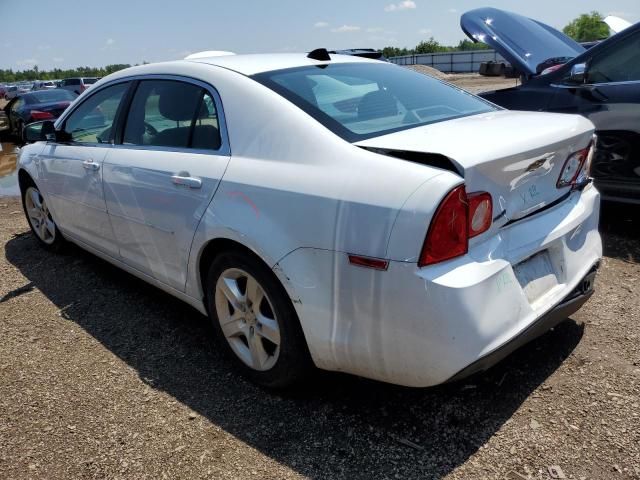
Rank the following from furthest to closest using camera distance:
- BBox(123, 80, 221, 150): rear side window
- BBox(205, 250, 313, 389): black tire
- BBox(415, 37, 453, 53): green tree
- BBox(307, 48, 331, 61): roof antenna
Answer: BBox(415, 37, 453, 53): green tree < BBox(307, 48, 331, 61): roof antenna < BBox(123, 80, 221, 150): rear side window < BBox(205, 250, 313, 389): black tire

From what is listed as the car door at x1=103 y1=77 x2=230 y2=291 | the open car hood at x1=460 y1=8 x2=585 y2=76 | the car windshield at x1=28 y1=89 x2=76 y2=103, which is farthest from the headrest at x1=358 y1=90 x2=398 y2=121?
the car windshield at x1=28 y1=89 x2=76 y2=103

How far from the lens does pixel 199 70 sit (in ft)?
9.61

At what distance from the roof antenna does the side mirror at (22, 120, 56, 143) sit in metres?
2.29

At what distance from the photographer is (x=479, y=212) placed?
2025 mm

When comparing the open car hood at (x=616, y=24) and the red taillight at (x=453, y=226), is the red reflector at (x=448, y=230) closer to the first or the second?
the red taillight at (x=453, y=226)

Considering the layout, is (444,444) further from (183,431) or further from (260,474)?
(183,431)

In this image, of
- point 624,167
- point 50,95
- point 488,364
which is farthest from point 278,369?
point 50,95

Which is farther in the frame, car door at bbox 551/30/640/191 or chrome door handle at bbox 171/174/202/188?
car door at bbox 551/30/640/191

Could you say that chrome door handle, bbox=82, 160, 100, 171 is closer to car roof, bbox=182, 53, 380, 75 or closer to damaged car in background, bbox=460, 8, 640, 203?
car roof, bbox=182, 53, 380, 75

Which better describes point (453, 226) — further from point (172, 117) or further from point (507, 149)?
point (172, 117)

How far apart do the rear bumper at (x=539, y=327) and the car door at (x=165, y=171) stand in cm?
143

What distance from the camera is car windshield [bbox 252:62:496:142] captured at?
247 centimetres

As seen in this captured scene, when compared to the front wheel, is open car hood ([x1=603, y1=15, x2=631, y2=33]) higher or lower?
higher

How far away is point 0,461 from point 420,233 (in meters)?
2.09
